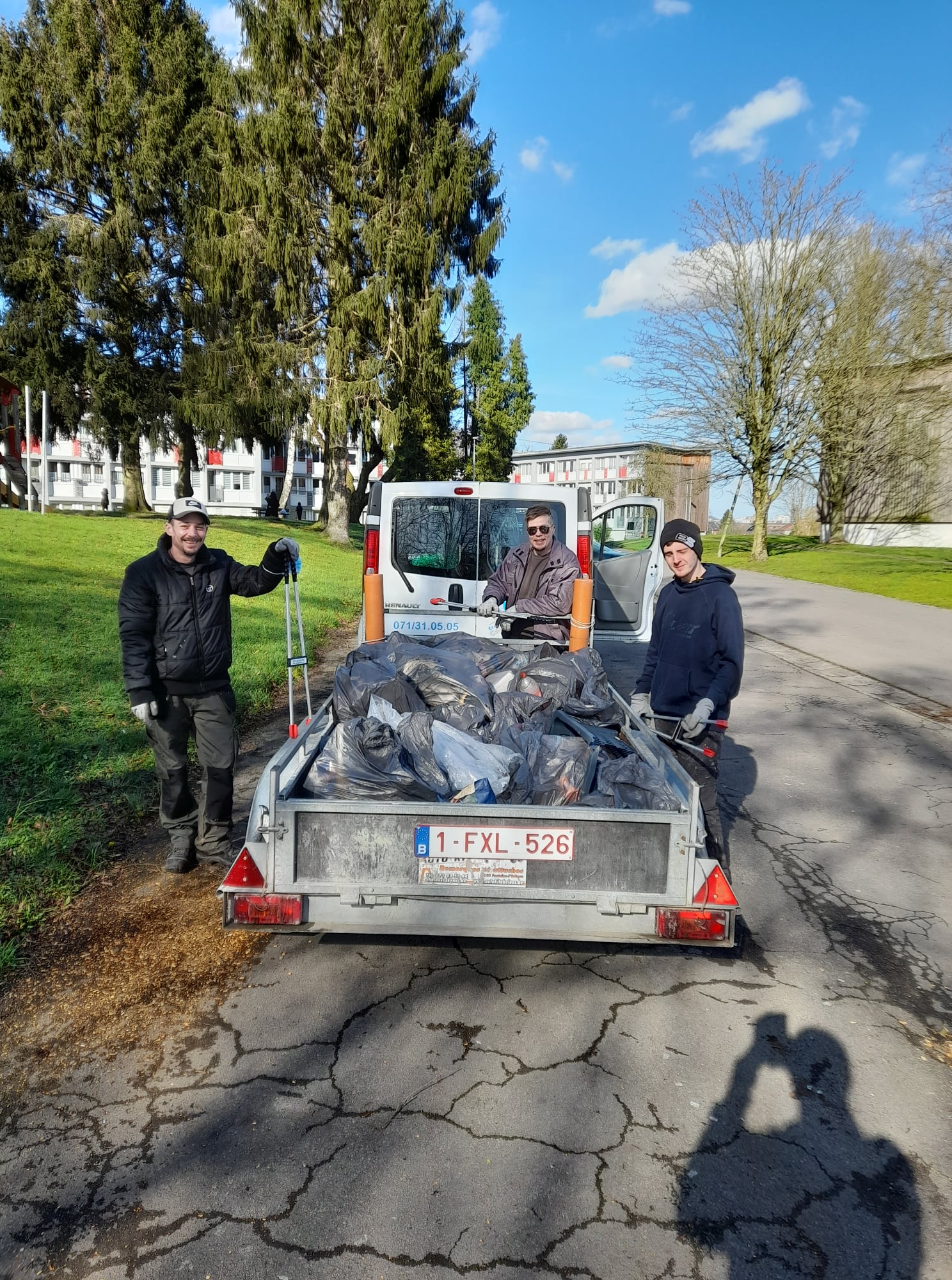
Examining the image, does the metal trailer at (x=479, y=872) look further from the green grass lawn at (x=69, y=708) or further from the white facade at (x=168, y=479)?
the white facade at (x=168, y=479)

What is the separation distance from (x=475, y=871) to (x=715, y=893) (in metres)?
0.86

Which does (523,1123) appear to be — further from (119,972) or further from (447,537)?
(447,537)

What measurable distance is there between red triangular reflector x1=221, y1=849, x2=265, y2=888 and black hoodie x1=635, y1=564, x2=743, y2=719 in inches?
86.4

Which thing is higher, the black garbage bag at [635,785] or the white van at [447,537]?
the white van at [447,537]

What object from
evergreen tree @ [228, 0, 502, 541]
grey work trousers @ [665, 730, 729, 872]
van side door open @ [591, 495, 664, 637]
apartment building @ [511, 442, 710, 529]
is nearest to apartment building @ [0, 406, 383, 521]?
apartment building @ [511, 442, 710, 529]

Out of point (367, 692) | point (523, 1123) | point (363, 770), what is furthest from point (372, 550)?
point (523, 1123)

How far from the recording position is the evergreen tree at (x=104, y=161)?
2614 cm

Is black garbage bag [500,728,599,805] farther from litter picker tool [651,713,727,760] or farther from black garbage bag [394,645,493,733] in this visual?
litter picker tool [651,713,727,760]

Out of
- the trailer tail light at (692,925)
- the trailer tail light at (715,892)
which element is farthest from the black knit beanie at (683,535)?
the trailer tail light at (692,925)

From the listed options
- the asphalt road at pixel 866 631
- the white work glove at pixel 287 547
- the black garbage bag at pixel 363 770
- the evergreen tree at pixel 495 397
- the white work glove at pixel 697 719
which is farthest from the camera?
the evergreen tree at pixel 495 397

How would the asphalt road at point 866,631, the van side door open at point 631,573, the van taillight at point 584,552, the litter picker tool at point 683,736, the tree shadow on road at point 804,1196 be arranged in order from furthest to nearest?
1. the asphalt road at point 866,631
2. the van side door open at point 631,573
3. the van taillight at point 584,552
4. the litter picker tool at point 683,736
5. the tree shadow on road at point 804,1196

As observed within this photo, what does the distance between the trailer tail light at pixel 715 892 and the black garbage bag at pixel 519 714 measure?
3.30 feet

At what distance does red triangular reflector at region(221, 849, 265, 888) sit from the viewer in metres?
2.97

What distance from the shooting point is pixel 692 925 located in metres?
2.99
